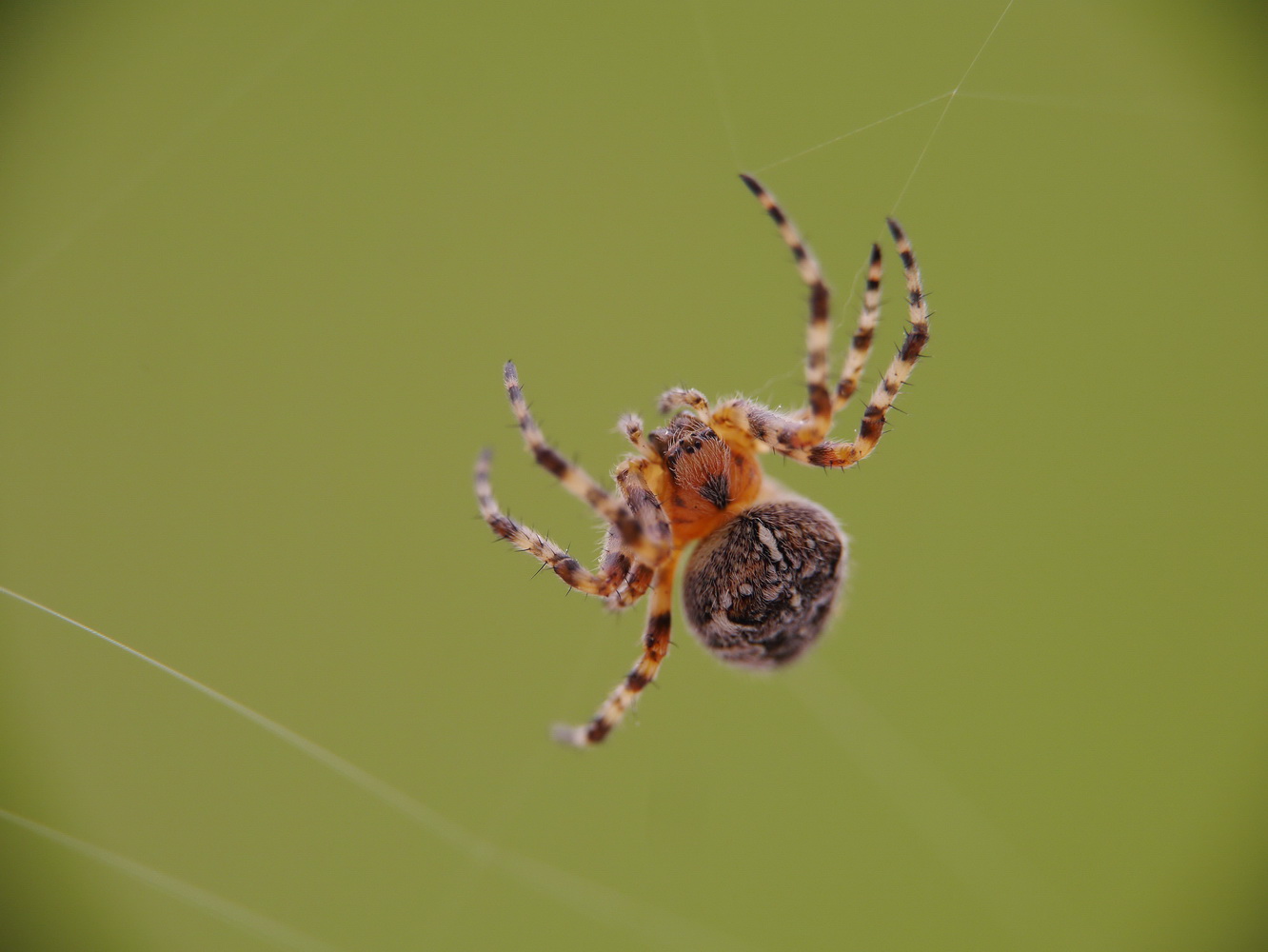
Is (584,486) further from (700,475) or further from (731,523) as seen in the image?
(731,523)

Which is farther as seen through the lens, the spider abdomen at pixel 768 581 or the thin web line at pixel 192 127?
the thin web line at pixel 192 127

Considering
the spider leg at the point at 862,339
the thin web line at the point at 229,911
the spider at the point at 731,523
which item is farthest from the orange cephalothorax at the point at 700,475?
the thin web line at the point at 229,911

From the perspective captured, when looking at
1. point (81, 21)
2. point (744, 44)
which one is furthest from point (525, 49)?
point (81, 21)

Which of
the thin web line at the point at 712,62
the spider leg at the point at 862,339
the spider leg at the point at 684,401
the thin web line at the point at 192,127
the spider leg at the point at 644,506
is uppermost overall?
the thin web line at the point at 712,62

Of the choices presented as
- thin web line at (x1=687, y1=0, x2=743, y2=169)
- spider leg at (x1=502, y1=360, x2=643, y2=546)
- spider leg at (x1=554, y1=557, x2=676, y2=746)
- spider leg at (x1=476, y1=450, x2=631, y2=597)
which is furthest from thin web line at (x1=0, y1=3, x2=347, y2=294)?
spider leg at (x1=554, y1=557, x2=676, y2=746)

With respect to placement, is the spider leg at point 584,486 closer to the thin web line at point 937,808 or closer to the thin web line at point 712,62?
the thin web line at point 712,62

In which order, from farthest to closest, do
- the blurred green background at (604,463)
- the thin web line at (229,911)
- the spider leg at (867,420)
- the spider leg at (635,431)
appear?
1. the blurred green background at (604,463)
2. the thin web line at (229,911)
3. the spider leg at (635,431)
4. the spider leg at (867,420)

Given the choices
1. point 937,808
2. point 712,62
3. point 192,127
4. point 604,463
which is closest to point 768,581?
point 604,463

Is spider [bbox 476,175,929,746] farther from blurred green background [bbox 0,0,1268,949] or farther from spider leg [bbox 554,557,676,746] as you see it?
blurred green background [bbox 0,0,1268,949]
